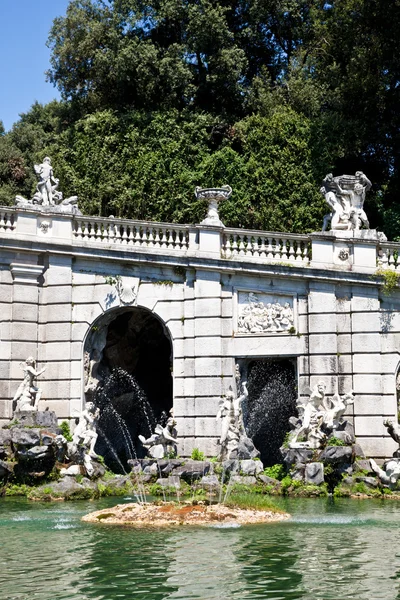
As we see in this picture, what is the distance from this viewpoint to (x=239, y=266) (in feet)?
76.4

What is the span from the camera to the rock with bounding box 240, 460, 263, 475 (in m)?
20.6

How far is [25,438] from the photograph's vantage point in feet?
67.3

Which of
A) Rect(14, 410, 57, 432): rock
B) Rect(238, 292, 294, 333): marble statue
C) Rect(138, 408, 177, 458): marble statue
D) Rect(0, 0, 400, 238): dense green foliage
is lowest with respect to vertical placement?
Rect(138, 408, 177, 458): marble statue

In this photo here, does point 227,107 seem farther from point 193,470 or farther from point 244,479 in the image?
point 244,479

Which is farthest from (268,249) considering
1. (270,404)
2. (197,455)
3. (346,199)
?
(197,455)

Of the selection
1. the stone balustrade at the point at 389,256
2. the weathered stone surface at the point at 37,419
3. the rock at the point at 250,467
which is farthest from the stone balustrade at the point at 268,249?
the weathered stone surface at the point at 37,419

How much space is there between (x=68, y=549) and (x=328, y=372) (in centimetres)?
1123

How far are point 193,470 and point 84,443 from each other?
2.65 m

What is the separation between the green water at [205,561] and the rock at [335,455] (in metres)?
4.12

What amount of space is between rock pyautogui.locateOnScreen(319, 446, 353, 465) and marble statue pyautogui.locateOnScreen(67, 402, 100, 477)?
5.31m

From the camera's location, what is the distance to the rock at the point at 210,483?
770 inches

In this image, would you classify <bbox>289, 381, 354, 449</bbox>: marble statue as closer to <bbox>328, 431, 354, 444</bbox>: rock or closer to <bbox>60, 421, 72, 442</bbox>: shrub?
<bbox>328, 431, 354, 444</bbox>: rock

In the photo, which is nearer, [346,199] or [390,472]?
[390,472]

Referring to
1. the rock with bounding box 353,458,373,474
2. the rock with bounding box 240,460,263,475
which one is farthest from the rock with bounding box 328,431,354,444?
the rock with bounding box 240,460,263,475
